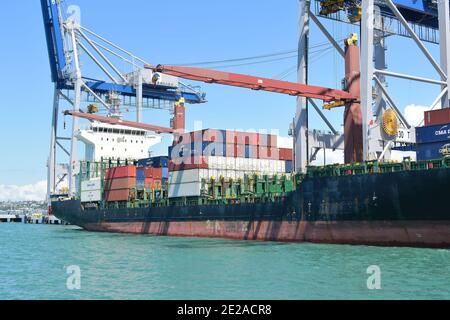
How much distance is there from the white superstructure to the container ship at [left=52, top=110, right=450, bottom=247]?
468 centimetres

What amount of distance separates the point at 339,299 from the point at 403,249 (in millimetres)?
14023

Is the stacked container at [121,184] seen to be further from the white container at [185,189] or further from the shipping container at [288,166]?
the shipping container at [288,166]

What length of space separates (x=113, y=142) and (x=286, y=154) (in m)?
28.1

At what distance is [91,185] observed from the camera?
197 ft

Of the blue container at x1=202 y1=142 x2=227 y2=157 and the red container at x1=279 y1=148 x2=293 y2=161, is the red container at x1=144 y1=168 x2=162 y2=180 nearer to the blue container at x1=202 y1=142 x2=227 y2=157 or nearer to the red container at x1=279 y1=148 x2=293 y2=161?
the blue container at x1=202 y1=142 x2=227 y2=157

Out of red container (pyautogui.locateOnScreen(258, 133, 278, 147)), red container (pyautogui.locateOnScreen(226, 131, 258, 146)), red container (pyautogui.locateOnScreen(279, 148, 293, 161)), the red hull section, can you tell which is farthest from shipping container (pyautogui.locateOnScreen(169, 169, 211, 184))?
red container (pyautogui.locateOnScreen(279, 148, 293, 161))

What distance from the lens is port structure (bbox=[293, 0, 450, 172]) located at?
119 feet

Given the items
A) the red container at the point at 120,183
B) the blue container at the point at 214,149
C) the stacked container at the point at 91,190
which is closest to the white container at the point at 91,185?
the stacked container at the point at 91,190

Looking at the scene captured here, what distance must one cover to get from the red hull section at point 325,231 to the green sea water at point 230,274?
1.14 metres

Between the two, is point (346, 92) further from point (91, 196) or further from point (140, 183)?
point (91, 196)

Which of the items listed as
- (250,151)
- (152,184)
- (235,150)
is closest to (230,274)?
(235,150)

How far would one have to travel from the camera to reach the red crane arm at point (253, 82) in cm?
3344

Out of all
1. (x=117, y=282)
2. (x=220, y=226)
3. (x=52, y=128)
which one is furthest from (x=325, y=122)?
(x=52, y=128)

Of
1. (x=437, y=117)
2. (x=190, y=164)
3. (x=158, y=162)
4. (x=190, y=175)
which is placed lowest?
(x=190, y=175)
